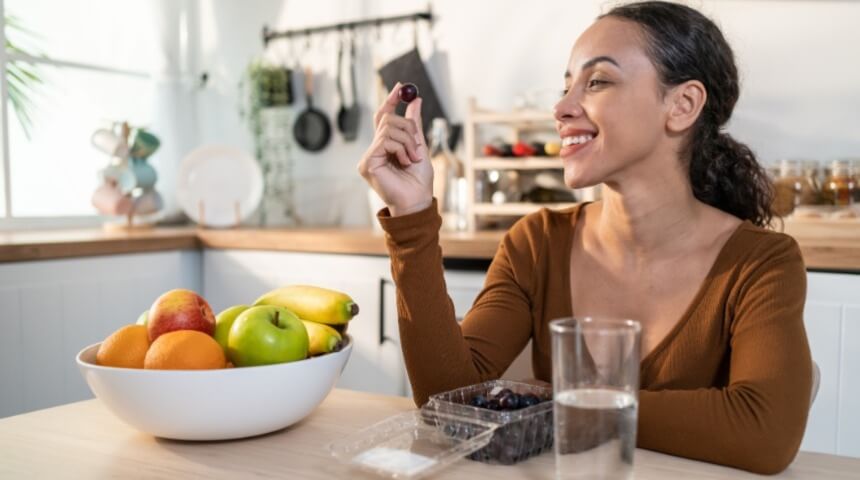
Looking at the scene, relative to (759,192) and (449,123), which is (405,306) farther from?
(449,123)

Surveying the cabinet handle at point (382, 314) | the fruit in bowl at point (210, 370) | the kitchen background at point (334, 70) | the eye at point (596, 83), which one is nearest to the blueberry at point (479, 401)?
the fruit in bowl at point (210, 370)

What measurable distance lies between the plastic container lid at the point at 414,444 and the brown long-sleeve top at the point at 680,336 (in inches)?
8.9

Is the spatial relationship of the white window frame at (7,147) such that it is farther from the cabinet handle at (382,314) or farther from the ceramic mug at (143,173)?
the cabinet handle at (382,314)

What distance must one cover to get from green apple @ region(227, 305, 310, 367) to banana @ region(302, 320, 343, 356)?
39 millimetres

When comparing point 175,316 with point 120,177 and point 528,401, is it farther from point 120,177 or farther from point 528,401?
point 120,177

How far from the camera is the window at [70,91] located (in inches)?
108

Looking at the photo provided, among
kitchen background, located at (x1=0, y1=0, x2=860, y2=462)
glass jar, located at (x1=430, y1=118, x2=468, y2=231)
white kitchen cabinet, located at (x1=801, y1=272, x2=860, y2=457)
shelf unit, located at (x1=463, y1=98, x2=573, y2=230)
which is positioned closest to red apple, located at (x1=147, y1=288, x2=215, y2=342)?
kitchen background, located at (x1=0, y1=0, x2=860, y2=462)

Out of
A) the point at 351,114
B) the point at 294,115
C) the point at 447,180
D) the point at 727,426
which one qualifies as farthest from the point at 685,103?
the point at 294,115

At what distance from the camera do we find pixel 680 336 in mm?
1244

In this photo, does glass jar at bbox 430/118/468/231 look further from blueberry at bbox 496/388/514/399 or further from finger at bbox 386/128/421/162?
blueberry at bbox 496/388/514/399

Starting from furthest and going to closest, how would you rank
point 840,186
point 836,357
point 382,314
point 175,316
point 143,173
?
point 143,173, point 382,314, point 840,186, point 836,357, point 175,316

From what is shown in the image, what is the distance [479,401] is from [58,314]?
1659 mm

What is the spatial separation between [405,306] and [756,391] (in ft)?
1.51

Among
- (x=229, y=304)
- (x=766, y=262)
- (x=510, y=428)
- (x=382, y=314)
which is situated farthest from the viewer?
(x=229, y=304)
